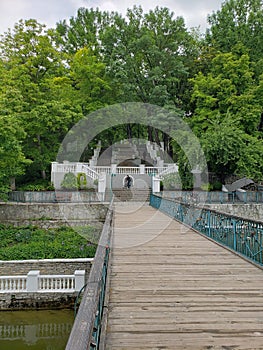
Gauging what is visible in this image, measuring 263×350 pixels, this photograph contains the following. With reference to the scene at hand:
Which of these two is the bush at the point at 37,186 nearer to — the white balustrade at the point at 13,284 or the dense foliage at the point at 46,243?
the dense foliage at the point at 46,243

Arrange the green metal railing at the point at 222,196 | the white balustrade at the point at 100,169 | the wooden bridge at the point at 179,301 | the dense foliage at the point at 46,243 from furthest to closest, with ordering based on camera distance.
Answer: the white balustrade at the point at 100,169 < the green metal railing at the point at 222,196 < the dense foliage at the point at 46,243 < the wooden bridge at the point at 179,301

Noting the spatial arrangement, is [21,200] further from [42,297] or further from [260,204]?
[260,204]

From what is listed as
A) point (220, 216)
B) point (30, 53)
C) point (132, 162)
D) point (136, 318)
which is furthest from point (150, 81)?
point (136, 318)

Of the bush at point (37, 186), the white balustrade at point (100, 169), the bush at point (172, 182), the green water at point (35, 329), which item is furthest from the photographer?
the white balustrade at point (100, 169)

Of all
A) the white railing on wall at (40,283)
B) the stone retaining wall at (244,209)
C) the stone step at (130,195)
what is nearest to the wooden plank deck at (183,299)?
the white railing on wall at (40,283)

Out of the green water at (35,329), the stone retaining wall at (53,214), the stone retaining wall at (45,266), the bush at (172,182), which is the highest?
the bush at (172,182)

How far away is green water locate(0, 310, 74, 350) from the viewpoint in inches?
303

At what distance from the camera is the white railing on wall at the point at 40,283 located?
9.77 m

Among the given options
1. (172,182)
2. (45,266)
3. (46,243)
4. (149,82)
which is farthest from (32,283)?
(149,82)

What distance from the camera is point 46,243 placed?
13.5 meters

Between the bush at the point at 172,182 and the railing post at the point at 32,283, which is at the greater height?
the bush at the point at 172,182

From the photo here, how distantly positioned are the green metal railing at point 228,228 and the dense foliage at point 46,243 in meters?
4.84

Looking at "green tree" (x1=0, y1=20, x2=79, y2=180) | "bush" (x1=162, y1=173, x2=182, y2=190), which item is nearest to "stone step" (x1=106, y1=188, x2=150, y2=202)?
"bush" (x1=162, y1=173, x2=182, y2=190)

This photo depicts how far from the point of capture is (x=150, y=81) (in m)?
26.5
